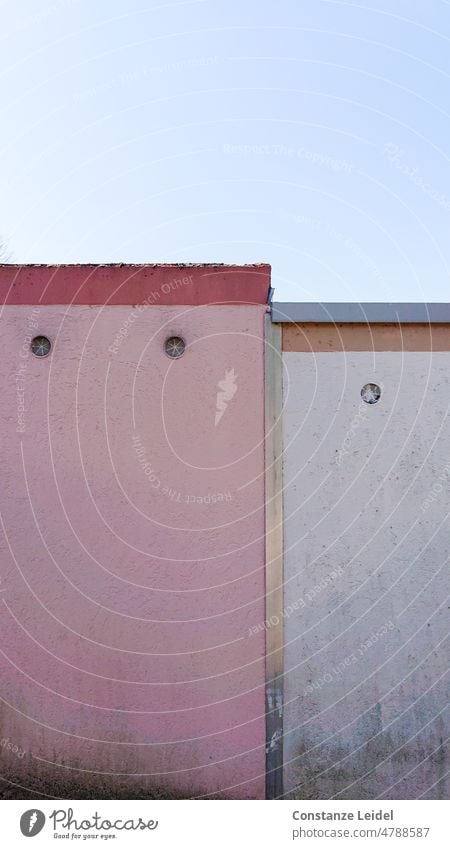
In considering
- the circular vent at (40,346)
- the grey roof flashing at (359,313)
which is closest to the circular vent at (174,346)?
the grey roof flashing at (359,313)

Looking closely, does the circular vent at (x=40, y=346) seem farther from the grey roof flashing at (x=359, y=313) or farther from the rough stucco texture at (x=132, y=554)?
the grey roof flashing at (x=359, y=313)

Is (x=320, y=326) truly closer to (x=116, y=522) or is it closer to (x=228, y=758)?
(x=116, y=522)

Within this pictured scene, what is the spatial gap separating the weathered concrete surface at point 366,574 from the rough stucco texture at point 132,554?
0.27 metres

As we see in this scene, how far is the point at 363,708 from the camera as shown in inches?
251

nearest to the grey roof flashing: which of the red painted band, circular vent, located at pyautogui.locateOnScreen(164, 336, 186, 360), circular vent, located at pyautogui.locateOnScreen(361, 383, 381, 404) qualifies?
the red painted band

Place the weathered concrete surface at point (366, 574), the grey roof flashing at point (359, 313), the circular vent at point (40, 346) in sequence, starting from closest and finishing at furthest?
the weathered concrete surface at point (366, 574), the grey roof flashing at point (359, 313), the circular vent at point (40, 346)

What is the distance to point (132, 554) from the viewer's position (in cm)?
652

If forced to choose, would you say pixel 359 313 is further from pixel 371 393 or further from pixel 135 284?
pixel 135 284

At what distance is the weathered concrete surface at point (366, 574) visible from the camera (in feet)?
20.8

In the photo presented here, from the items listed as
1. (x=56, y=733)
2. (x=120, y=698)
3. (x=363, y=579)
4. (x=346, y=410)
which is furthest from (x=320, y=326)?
(x=56, y=733)

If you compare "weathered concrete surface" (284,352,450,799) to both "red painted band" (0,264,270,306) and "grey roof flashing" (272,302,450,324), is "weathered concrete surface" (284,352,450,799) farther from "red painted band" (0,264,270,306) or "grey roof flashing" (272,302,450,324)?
"red painted band" (0,264,270,306)

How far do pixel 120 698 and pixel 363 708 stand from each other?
61.5 inches

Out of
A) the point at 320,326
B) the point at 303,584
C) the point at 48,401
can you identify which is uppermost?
the point at 320,326

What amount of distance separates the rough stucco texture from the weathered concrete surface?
0.27m
